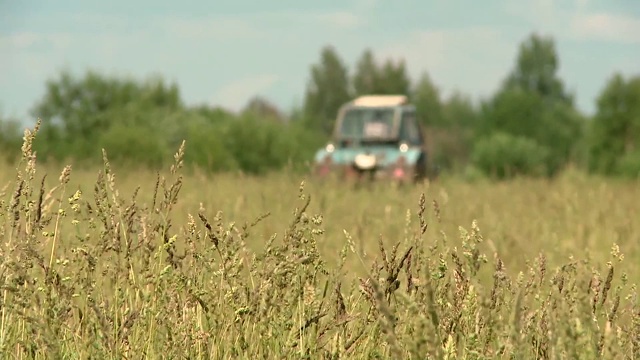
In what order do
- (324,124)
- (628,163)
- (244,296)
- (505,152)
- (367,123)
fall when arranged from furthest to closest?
1. (324,124)
2. (505,152)
3. (628,163)
4. (367,123)
5. (244,296)

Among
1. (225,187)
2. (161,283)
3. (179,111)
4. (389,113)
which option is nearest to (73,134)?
(179,111)

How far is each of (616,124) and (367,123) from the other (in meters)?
44.3

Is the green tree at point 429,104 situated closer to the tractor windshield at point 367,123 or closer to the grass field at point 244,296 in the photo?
the tractor windshield at point 367,123

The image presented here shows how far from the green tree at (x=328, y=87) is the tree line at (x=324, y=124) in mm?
99

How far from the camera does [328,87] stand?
87.6m

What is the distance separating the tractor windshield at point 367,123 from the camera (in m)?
18.8

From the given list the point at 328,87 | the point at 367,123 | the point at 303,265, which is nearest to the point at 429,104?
the point at 328,87

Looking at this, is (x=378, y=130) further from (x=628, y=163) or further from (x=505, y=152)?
(x=505, y=152)

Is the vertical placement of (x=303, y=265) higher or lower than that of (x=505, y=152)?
higher

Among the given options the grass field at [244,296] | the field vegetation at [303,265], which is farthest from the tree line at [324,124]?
the grass field at [244,296]

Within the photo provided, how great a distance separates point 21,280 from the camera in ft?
8.07

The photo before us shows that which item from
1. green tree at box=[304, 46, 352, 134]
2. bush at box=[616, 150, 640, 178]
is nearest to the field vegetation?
bush at box=[616, 150, 640, 178]

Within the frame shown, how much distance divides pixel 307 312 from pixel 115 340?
24.4 inches

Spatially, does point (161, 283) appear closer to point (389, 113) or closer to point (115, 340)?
point (115, 340)
